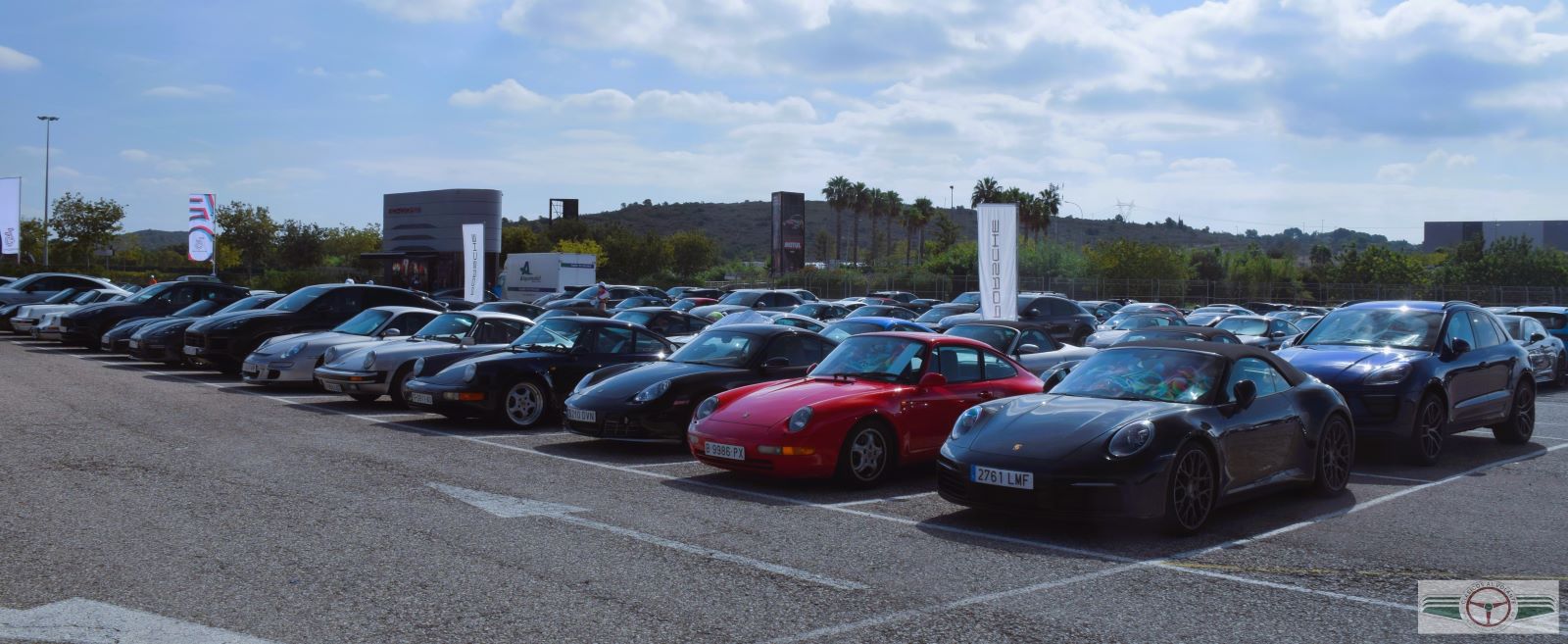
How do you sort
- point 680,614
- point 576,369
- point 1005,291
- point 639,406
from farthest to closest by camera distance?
point 1005,291 < point 576,369 < point 639,406 < point 680,614

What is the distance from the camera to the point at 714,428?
966 cm

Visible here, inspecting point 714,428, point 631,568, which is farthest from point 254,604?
point 714,428

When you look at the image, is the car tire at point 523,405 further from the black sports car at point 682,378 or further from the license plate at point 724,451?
the license plate at point 724,451

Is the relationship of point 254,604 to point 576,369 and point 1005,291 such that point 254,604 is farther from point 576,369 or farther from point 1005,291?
point 1005,291

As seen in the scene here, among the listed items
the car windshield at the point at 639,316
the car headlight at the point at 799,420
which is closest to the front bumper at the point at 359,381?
the car windshield at the point at 639,316

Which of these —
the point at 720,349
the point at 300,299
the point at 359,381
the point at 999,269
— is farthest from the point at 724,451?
the point at 300,299

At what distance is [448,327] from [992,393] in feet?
29.1

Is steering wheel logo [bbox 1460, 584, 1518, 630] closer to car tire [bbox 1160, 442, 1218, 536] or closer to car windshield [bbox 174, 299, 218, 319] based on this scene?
car tire [bbox 1160, 442, 1218, 536]

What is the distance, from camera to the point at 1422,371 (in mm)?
11188

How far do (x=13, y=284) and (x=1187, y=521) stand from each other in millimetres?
34364

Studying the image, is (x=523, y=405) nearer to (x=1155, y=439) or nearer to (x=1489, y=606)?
(x=1155, y=439)

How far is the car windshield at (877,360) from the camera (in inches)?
404

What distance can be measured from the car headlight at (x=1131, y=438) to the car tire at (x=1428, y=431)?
4.64 metres

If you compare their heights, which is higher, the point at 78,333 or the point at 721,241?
the point at 721,241
